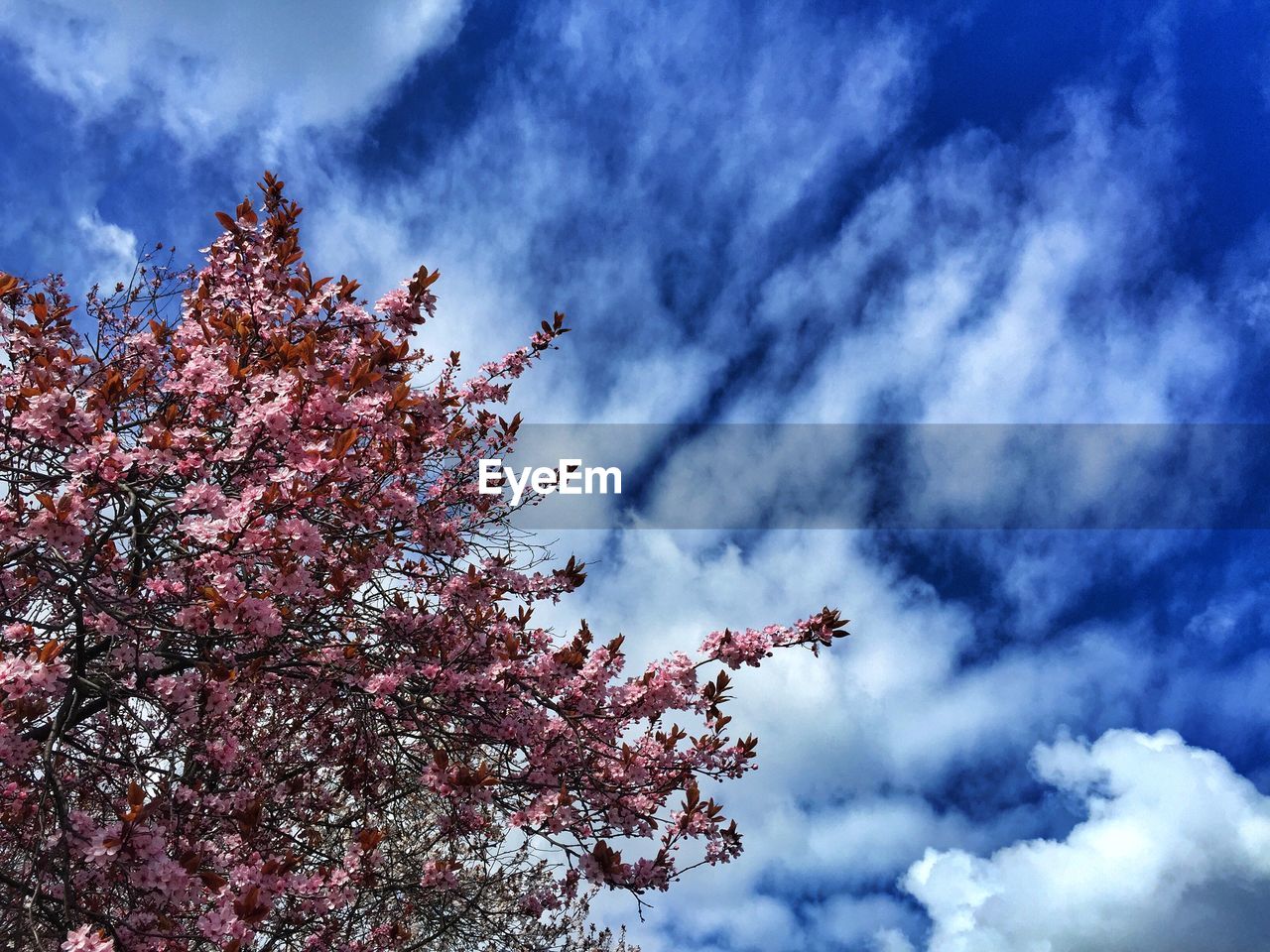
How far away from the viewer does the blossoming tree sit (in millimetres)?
3904

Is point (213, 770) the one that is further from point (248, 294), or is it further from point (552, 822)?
point (248, 294)

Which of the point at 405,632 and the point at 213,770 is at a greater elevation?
the point at 405,632

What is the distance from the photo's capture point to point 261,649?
15.7 ft

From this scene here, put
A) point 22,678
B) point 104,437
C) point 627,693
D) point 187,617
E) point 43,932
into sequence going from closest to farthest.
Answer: point 22,678 → point 104,437 → point 187,617 → point 43,932 → point 627,693

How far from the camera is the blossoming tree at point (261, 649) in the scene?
3904 millimetres

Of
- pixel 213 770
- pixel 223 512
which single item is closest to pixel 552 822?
pixel 213 770

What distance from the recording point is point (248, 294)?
4.97 meters

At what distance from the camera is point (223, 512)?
13.3 feet

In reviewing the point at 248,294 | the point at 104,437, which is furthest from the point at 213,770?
the point at 248,294

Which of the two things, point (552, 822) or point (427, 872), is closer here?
point (552, 822)

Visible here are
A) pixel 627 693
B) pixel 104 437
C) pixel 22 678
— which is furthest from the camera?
pixel 627 693

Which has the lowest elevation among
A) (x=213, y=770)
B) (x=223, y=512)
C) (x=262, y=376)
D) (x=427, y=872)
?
(x=427, y=872)

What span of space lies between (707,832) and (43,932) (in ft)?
12.1

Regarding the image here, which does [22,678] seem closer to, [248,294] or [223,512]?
[223,512]
